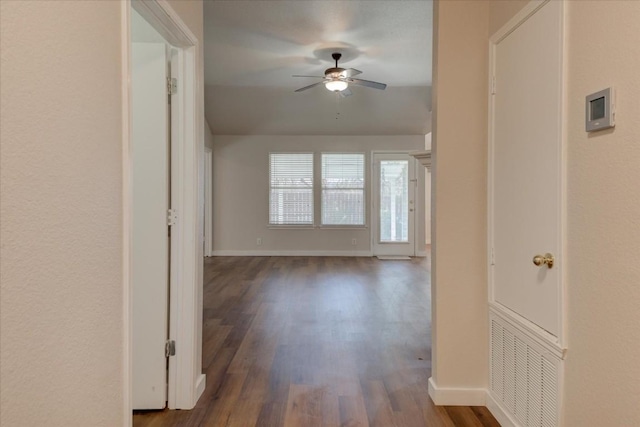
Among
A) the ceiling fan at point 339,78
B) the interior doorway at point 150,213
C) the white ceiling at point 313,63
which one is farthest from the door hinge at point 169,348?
the ceiling fan at point 339,78

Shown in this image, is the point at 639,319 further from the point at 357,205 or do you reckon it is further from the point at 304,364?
the point at 357,205

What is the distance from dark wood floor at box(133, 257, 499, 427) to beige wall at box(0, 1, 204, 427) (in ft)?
3.16

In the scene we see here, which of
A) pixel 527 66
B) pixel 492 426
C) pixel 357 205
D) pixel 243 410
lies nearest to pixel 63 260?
pixel 243 410

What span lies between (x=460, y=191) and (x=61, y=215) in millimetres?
1797

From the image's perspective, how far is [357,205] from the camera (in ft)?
26.1

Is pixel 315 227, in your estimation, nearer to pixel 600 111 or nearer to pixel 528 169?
pixel 528 169

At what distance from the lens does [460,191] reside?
2.08 metres

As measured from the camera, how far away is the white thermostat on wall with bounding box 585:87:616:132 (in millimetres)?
1188

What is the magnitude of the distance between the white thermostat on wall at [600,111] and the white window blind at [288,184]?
22.2 feet

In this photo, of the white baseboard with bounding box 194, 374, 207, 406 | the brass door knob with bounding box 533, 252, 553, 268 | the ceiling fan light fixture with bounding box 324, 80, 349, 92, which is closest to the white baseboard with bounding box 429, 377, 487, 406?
the brass door knob with bounding box 533, 252, 553, 268

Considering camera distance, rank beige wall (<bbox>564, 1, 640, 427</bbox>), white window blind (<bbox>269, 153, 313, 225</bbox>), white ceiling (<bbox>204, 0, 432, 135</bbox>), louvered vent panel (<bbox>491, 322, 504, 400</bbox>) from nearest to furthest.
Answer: beige wall (<bbox>564, 1, 640, 427</bbox>)
louvered vent panel (<bbox>491, 322, 504, 400</bbox>)
white ceiling (<bbox>204, 0, 432, 135</bbox>)
white window blind (<bbox>269, 153, 313, 225</bbox>)

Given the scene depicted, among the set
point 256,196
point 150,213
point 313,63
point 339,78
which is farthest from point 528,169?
point 256,196

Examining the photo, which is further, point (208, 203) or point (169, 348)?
point (208, 203)

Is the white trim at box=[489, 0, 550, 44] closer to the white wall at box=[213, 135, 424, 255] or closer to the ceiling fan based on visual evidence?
the ceiling fan
